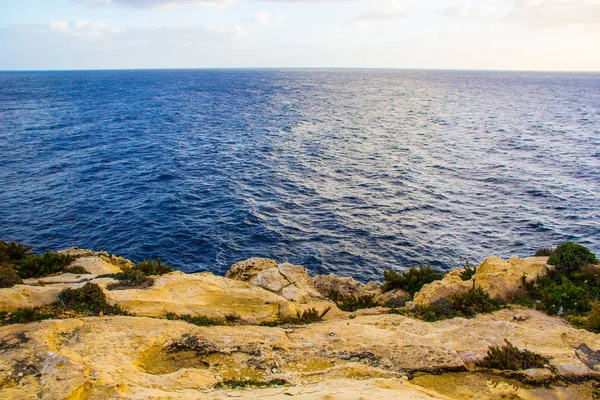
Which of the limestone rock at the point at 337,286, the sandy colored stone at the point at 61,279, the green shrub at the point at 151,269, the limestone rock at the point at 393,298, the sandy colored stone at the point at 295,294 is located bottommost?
the limestone rock at the point at 337,286

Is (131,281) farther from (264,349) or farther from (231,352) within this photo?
(264,349)

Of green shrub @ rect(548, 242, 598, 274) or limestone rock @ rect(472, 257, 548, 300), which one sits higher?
green shrub @ rect(548, 242, 598, 274)

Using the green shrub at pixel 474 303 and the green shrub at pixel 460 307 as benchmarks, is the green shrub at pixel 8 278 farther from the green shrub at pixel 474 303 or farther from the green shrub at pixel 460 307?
the green shrub at pixel 474 303

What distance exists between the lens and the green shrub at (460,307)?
1542 cm

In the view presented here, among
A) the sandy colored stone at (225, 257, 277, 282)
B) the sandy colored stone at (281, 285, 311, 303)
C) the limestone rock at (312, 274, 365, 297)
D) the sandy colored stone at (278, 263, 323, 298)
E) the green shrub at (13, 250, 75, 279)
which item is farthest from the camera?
the sandy colored stone at (225, 257, 277, 282)

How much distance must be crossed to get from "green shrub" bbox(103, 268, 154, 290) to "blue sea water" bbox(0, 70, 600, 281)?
13.7 metres

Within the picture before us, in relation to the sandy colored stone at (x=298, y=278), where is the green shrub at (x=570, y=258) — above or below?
above

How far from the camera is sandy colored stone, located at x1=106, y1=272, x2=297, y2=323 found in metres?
15.2

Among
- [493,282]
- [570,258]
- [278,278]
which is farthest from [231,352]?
[570,258]

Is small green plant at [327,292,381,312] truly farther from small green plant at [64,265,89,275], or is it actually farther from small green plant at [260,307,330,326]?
small green plant at [64,265,89,275]

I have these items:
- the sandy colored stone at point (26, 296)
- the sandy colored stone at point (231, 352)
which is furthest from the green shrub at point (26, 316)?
the sandy colored stone at point (231, 352)

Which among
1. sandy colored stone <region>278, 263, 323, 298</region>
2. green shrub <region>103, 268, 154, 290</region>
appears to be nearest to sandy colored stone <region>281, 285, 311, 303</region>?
sandy colored stone <region>278, 263, 323, 298</region>

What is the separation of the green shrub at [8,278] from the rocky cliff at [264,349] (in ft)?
2.71

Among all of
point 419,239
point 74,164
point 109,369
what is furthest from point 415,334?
point 74,164
